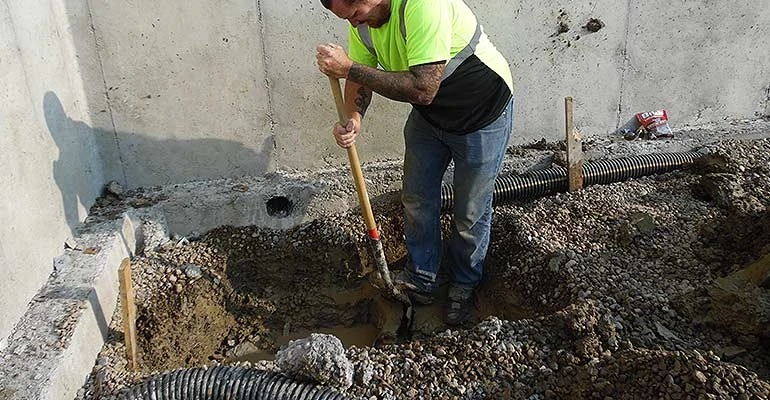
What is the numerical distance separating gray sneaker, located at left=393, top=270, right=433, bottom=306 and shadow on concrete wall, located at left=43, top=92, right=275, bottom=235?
109 centimetres

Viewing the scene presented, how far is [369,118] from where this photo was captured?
3768 millimetres

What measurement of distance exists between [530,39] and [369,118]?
3.73ft

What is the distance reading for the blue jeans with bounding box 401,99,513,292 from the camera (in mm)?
2922

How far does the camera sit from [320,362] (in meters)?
2.31

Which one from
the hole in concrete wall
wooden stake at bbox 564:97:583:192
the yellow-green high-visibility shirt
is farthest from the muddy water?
wooden stake at bbox 564:97:583:192

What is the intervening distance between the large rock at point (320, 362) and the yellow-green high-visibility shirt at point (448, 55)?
3.88ft

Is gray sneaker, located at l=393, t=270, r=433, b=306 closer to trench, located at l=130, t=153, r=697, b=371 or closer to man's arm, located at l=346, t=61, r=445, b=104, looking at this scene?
trench, located at l=130, t=153, r=697, b=371

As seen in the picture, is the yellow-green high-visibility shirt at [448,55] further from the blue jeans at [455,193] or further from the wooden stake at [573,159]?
the wooden stake at [573,159]

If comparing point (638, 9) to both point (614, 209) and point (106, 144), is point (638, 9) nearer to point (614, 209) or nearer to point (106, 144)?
point (614, 209)

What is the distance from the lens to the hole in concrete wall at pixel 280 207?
12.1 ft

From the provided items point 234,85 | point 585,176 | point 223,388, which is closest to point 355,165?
point 234,85

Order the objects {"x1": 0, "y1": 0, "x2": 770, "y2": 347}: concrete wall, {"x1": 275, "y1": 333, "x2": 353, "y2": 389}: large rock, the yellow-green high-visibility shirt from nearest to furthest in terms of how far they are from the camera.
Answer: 1. {"x1": 275, "y1": 333, "x2": 353, "y2": 389}: large rock
2. the yellow-green high-visibility shirt
3. {"x1": 0, "y1": 0, "x2": 770, "y2": 347}: concrete wall

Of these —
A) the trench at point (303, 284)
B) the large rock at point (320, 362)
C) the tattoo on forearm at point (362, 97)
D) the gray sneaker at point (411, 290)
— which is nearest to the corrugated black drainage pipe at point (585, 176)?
the trench at point (303, 284)

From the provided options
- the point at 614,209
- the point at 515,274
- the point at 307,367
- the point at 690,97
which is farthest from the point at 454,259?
the point at 690,97
